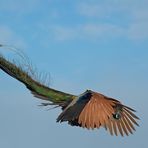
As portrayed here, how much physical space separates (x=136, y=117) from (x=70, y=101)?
94cm

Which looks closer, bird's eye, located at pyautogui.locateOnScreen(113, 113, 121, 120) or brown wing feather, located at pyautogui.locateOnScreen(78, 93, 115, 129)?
brown wing feather, located at pyautogui.locateOnScreen(78, 93, 115, 129)

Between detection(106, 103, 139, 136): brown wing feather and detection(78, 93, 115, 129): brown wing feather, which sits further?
detection(106, 103, 139, 136): brown wing feather

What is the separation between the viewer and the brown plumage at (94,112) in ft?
45.0

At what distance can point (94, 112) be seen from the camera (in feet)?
45.1

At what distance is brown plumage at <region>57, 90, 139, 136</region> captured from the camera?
540 inches

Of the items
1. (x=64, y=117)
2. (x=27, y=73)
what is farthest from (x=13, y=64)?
(x=64, y=117)

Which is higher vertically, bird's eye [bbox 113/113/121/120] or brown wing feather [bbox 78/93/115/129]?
bird's eye [bbox 113/113/121/120]

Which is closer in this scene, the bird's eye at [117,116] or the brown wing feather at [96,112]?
the brown wing feather at [96,112]

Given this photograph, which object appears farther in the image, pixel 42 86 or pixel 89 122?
pixel 42 86

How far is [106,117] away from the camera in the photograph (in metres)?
13.9

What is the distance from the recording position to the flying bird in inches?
542

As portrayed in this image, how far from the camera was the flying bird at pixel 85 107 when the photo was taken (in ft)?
45.1

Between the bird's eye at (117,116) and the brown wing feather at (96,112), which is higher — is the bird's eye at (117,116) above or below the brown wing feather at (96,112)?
above

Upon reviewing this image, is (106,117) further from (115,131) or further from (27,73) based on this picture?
(27,73)
